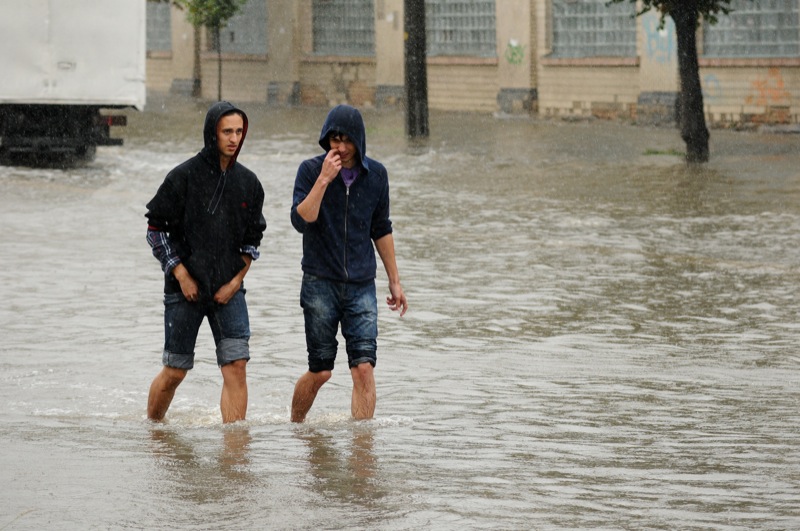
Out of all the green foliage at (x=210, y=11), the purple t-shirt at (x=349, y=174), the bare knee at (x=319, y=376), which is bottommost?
the bare knee at (x=319, y=376)

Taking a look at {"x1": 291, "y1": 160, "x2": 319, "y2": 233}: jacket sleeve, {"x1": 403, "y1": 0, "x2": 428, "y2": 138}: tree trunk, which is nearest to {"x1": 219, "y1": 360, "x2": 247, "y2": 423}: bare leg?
{"x1": 291, "y1": 160, "x2": 319, "y2": 233}: jacket sleeve

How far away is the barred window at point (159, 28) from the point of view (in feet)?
162

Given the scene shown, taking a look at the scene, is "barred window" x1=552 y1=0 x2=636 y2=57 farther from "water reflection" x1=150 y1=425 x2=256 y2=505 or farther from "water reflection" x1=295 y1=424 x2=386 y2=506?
"water reflection" x1=150 y1=425 x2=256 y2=505

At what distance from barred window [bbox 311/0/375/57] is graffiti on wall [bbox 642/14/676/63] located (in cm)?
1225

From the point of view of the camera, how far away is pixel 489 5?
37250 mm

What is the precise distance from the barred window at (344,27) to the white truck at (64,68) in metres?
20.1

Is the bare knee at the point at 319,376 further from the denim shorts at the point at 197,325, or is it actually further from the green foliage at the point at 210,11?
the green foliage at the point at 210,11

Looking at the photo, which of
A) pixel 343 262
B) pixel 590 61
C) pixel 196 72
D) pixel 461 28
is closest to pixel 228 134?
pixel 343 262

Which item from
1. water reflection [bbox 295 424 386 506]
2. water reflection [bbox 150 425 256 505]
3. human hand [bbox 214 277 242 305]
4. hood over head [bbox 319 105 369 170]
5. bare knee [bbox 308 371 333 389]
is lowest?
water reflection [bbox 295 424 386 506]

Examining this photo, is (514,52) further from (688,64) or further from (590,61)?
(688,64)

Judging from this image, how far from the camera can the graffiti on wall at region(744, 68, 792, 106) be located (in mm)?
28188

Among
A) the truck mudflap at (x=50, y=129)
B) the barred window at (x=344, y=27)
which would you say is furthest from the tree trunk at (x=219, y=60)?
the truck mudflap at (x=50, y=129)

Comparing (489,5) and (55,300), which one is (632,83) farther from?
(55,300)

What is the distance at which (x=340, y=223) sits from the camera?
7008mm
